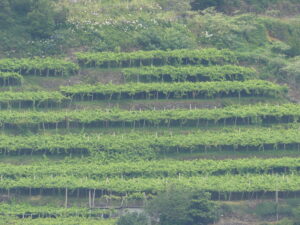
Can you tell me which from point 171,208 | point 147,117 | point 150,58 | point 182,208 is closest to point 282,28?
point 150,58

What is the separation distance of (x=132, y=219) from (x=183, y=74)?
1336cm

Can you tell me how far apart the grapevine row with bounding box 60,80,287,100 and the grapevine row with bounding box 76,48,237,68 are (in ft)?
7.36

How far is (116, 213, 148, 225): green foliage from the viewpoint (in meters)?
56.0

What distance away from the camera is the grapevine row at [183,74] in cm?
6700

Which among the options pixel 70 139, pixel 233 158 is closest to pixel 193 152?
pixel 233 158

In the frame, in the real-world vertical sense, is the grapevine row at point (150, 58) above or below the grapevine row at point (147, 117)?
above

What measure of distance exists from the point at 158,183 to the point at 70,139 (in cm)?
567

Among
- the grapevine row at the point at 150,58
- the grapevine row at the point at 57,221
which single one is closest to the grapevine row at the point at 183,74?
the grapevine row at the point at 150,58

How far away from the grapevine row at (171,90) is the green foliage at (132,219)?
10608 millimetres

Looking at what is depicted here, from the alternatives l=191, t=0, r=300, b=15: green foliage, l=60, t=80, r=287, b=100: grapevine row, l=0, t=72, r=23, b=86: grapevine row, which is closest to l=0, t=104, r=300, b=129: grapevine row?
l=60, t=80, r=287, b=100: grapevine row

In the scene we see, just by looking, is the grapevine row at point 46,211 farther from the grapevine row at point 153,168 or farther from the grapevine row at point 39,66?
the grapevine row at point 39,66

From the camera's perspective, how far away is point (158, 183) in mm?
59812

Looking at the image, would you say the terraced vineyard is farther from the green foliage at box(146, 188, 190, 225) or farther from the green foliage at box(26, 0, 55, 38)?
the green foliage at box(26, 0, 55, 38)

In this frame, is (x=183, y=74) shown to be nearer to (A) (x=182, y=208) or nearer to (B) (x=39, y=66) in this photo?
(B) (x=39, y=66)
